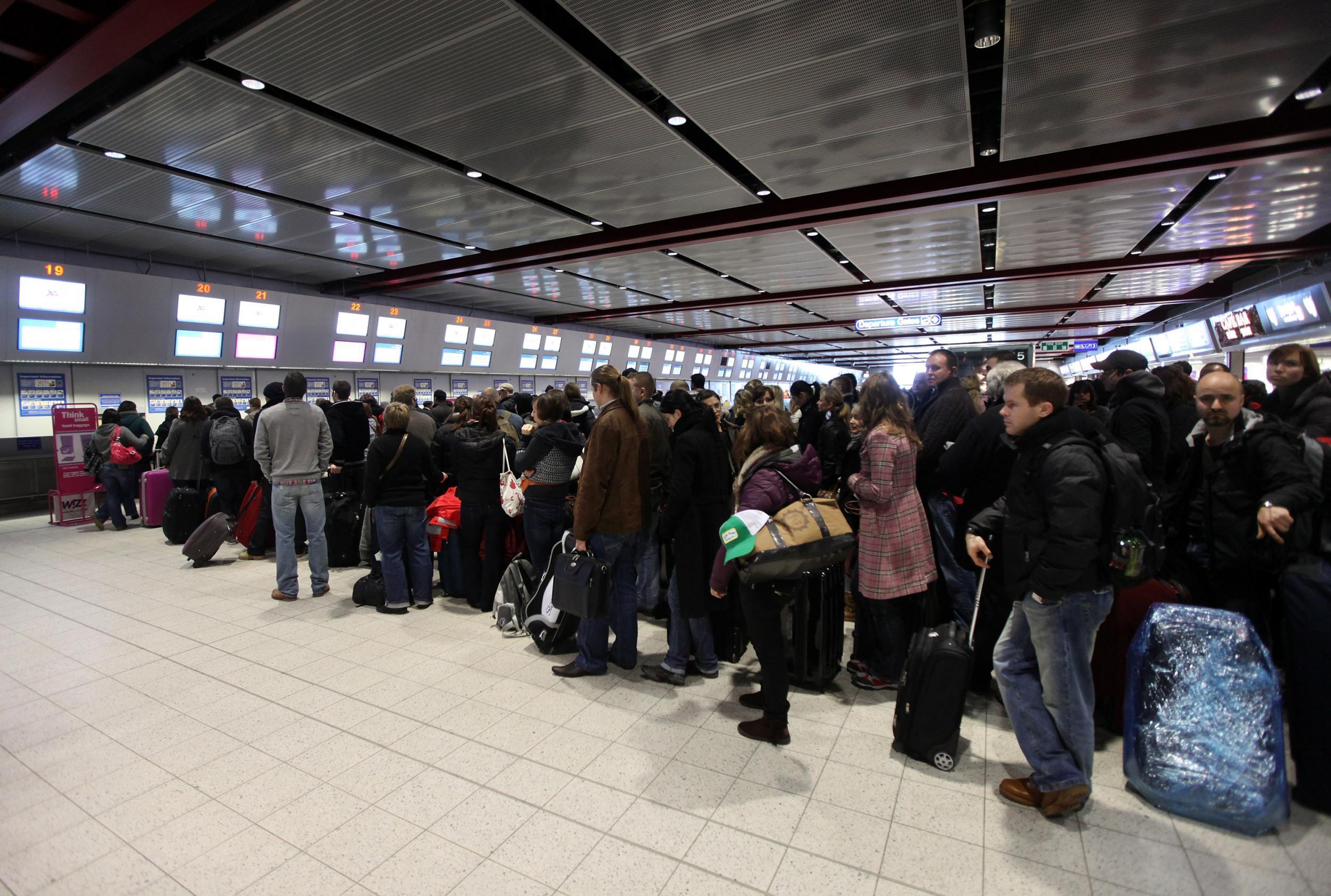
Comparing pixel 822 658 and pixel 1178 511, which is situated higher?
pixel 1178 511

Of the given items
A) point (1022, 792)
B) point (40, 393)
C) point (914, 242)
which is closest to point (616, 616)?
point (1022, 792)

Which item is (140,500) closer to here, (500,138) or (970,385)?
(500,138)

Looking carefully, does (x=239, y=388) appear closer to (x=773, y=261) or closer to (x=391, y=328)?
(x=391, y=328)

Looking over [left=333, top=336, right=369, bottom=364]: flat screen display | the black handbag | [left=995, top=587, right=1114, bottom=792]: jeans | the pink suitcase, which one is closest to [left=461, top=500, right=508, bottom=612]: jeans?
the black handbag

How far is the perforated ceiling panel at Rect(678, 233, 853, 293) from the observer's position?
30.7 feet

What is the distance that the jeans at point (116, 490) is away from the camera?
26.4 ft

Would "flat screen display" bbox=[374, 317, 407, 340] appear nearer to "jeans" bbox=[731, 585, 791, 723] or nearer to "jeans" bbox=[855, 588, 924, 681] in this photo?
"jeans" bbox=[855, 588, 924, 681]

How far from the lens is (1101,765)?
8.98 feet

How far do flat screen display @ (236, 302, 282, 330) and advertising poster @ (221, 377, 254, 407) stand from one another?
4.55 feet

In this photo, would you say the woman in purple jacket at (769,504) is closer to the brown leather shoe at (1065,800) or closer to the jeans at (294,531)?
the brown leather shoe at (1065,800)

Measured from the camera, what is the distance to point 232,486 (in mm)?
6883

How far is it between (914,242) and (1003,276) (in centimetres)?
368

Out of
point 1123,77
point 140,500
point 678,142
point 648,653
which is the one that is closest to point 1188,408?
point 1123,77

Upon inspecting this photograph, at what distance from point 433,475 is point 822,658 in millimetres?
3299
